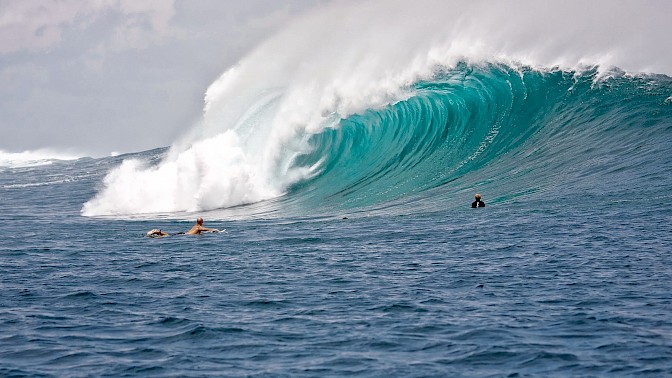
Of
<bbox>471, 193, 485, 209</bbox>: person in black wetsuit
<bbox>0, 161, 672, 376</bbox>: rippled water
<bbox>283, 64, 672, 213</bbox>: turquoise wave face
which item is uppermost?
<bbox>283, 64, 672, 213</bbox>: turquoise wave face

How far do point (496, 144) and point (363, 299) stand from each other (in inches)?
699

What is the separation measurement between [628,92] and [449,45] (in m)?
7.85

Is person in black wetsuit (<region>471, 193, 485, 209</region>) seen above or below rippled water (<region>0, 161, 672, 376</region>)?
above

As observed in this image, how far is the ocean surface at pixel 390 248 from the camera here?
909 cm

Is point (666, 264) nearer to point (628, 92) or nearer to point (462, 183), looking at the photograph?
point (462, 183)

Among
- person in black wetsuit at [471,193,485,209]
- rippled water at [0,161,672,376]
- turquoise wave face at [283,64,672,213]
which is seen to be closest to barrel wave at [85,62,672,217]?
turquoise wave face at [283,64,672,213]

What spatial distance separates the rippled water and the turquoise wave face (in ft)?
10.7

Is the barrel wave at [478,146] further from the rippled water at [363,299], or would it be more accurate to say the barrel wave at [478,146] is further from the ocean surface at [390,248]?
the rippled water at [363,299]

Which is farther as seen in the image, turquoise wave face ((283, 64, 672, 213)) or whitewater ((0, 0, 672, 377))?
turquoise wave face ((283, 64, 672, 213))

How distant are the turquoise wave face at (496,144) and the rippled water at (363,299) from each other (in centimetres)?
325

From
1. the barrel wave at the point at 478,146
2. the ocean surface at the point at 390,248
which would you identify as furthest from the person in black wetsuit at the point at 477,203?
the barrel wave at the point at 478,146

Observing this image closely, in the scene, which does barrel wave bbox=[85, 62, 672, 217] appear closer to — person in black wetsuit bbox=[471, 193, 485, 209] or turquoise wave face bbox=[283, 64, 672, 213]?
turquoise wave face bbox=[283, 64, 672, 213]

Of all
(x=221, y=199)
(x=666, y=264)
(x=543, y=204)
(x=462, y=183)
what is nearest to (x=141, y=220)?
(x=221, y=199)

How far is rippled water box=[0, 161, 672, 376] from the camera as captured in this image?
873 cm
